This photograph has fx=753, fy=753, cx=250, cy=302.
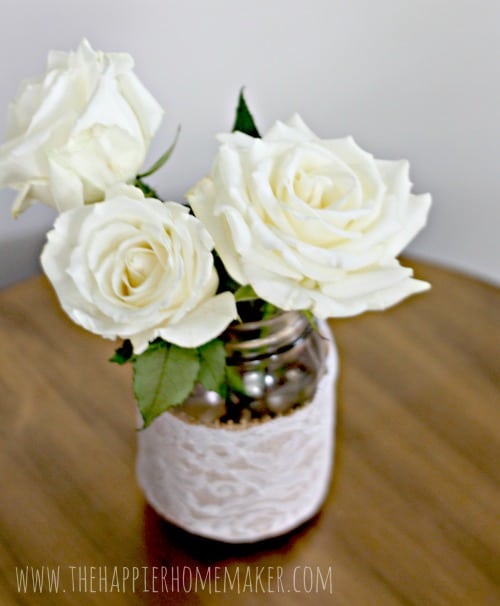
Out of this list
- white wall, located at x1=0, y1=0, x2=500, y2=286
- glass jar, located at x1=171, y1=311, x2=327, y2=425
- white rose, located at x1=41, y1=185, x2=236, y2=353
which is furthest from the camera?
white wall, located at x1=0, y1=0, x2=500, y2=286

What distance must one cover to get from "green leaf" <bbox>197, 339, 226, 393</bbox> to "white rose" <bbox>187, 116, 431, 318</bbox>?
58 mm

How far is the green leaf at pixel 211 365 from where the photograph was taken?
1.37ft

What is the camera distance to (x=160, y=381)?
0.41m

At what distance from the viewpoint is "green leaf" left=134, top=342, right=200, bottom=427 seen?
409 mm

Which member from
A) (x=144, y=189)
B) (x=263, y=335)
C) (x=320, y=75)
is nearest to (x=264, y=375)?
(x=263, y=335)

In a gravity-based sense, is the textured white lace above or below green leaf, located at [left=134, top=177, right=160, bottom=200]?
below

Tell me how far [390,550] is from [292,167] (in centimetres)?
33

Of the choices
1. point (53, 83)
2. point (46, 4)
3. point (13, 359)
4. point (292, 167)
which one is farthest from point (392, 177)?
point (46, 4)

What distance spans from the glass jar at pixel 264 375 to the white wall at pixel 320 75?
55 centimetres

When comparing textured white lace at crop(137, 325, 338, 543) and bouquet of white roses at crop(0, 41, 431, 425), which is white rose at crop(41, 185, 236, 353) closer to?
bouquet of white roses at crop(0, 41, 431, 425)

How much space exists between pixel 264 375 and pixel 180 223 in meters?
0.15

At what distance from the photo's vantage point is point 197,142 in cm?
106

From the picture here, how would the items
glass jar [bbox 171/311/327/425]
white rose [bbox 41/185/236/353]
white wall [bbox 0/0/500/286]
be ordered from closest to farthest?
1. white rose [bbox 41/185/236/353]
2. glass jar [bbox 171/311/327/425]
3. white wall [bbox 0/0/500/286]

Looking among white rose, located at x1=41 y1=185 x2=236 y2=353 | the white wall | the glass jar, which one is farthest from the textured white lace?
the white wall
